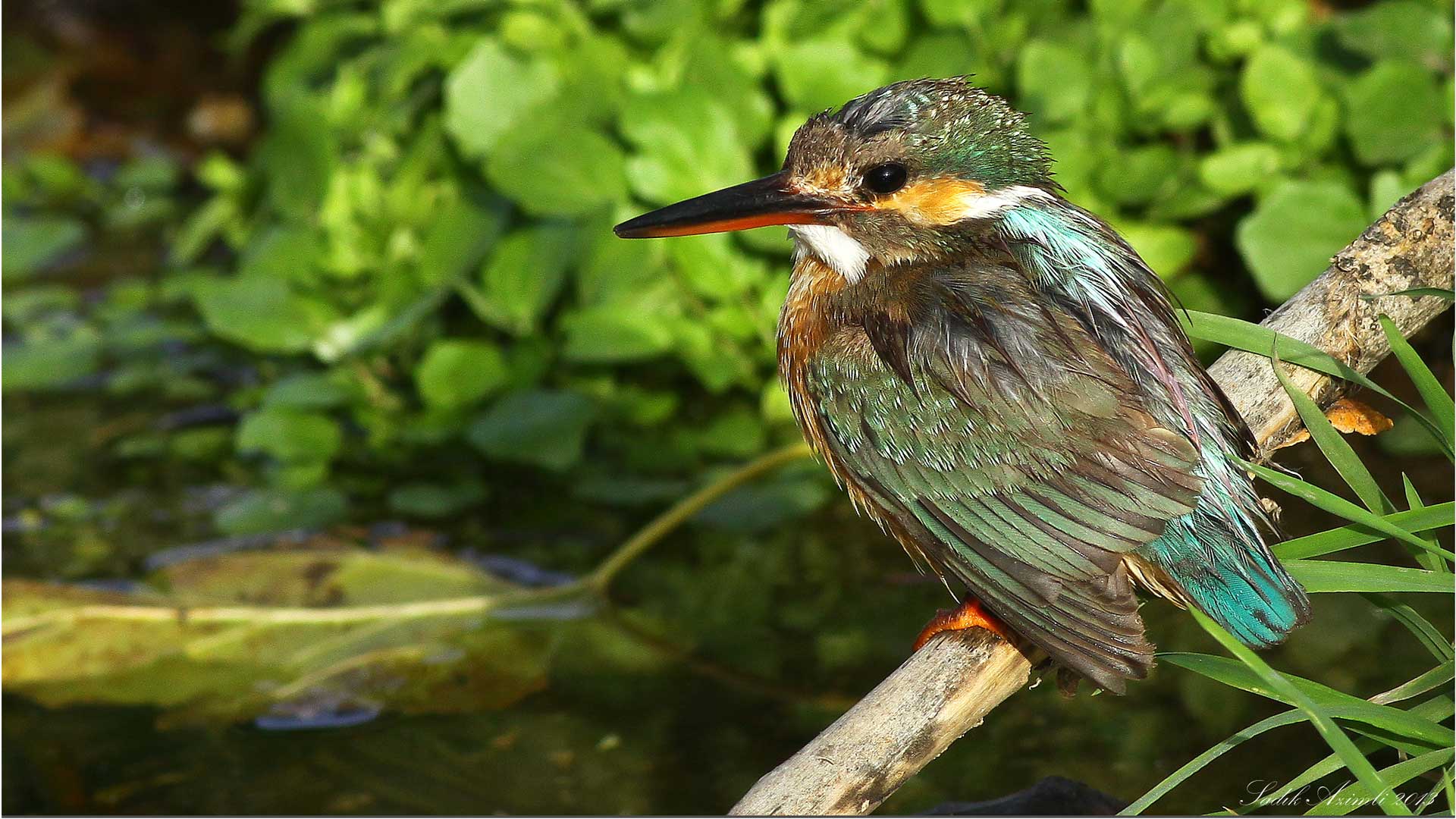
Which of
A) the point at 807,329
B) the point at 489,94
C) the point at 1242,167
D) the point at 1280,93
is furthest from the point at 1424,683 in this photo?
the point at 489,94

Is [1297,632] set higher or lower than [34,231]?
lower

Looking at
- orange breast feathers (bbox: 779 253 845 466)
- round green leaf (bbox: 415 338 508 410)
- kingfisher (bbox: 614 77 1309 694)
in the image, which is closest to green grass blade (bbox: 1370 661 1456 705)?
A: kingfisher (bbox: 614 77 1309 694)

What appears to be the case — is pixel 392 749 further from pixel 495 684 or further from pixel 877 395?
pixel 877 395

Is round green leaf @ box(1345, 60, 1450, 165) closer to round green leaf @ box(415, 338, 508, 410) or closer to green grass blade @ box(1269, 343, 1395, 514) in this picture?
green grass blade @ box(1269, 343, 1395, 514)

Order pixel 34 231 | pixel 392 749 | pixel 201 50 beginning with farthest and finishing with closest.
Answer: pixel 201 50 → pixel 34 231 → pixel 392 749

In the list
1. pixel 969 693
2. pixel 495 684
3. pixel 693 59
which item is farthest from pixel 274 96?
pixel 969 693

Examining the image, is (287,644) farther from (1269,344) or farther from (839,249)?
(1269,344)

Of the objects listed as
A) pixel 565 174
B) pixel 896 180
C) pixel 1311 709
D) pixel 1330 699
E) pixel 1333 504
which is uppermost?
pixel 565 174
